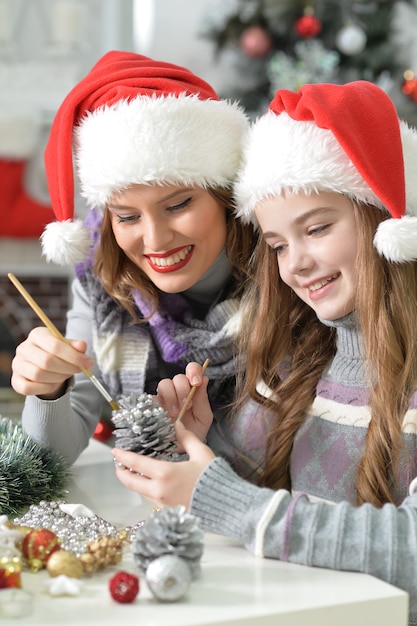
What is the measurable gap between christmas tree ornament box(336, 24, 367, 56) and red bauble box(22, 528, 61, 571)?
2574 millimetres

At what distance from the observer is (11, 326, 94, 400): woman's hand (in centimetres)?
110

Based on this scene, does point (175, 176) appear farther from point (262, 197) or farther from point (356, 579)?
point (356, 579)

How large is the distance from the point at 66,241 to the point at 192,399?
0.34m

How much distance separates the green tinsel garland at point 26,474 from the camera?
1.06 m

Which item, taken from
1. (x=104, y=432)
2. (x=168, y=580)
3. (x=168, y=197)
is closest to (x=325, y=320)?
(x=168, y=197)

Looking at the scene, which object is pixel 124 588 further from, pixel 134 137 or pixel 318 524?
pixel 134 137

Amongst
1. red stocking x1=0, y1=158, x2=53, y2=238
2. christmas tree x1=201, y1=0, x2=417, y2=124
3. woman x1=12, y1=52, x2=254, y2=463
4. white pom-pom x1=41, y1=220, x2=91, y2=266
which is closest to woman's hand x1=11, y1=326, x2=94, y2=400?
woman x1=12, y1=52, x2=254, y2=463

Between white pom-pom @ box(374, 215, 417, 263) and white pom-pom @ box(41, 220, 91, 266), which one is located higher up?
white pom-pom @ box(374, 215, 417, 263)

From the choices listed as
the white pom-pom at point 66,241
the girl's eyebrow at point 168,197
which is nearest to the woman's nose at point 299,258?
the girl's eyebrow at point 168,197

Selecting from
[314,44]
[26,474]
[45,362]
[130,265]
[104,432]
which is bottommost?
[104,432]

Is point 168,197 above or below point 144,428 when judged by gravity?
above

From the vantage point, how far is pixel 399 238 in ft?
3.48

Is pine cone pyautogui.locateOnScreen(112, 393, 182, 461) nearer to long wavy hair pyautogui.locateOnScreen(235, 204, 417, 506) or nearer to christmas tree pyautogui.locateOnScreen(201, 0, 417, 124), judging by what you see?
long wavy hair pyautogui.locateOnScreen(235, 204, 417, 506)

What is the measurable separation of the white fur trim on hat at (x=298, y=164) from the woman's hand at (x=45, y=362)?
0.32m
